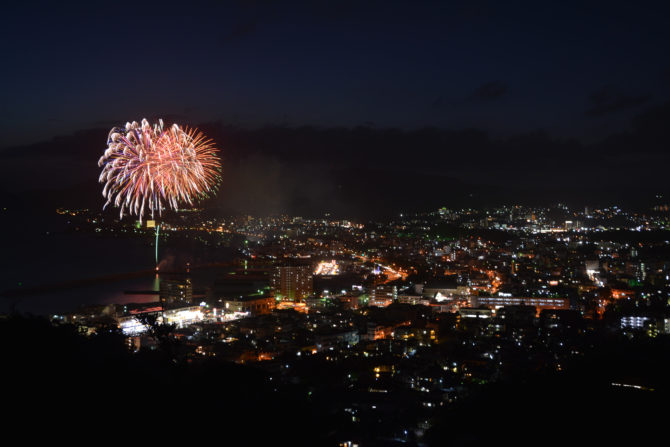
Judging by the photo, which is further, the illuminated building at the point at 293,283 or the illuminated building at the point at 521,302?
the illuminated building at the point at 293,283

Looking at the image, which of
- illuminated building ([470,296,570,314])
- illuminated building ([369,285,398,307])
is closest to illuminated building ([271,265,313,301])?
illuminated building ([369,285,398,307])

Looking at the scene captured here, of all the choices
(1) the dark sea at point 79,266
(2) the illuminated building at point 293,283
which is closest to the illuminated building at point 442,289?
(2) the illuminated building at point 293,283

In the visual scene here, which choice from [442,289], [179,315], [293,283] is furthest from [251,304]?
[442,289]

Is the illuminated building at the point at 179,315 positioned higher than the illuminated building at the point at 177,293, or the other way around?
the illuminated building at the point at 177,293

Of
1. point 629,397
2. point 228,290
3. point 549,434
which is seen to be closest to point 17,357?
point 549,434

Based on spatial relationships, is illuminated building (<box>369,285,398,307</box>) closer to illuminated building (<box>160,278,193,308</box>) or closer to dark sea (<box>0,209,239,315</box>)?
illuminated building (<box>160,278,193,308</box>)

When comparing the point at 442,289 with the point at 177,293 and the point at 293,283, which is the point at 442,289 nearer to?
the point at 293,283

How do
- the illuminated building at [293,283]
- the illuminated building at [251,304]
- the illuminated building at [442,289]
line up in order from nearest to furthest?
the illuminated building at [251,304]
the illuminated building at [442,289]
the illuminated building at [293,283]

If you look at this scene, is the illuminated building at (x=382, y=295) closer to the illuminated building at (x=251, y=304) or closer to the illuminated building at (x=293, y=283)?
the illuminated building at (x=293, y=283)

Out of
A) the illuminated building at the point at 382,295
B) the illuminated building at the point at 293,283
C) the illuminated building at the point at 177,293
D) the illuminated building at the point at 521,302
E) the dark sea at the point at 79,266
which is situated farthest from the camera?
the illuminated building at the point at 293,283
